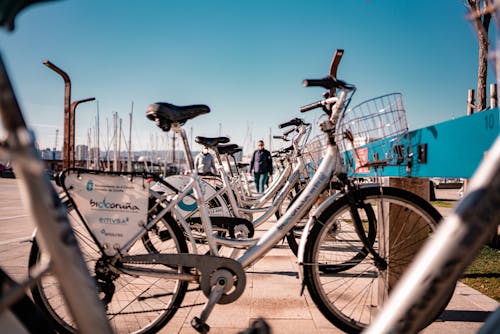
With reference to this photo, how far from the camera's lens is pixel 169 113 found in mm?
2045

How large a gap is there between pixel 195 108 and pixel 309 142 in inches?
71.5

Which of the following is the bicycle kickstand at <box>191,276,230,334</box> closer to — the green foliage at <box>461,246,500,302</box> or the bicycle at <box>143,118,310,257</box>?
the bicycle at <box>143,118,310,257</box>

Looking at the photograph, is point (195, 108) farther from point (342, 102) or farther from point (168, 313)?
point (168, 313)

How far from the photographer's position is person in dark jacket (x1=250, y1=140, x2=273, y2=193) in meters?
9.52

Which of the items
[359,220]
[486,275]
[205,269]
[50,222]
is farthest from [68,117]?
[486,275]

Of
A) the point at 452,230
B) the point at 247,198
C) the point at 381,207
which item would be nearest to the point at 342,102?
the point at 381,207

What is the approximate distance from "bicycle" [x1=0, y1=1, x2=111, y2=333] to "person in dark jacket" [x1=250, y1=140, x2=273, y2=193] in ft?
28.3

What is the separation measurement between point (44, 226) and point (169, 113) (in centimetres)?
131

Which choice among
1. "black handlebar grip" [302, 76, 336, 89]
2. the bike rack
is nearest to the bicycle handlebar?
"black handlebar grip" [302, 76, 336, 89]

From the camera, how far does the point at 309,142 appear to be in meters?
3.68

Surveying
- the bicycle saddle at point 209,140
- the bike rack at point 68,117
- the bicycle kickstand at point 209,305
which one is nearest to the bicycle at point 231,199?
the bicycle saddle at point 209,140

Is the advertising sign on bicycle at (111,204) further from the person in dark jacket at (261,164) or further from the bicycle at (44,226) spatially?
the person in dark jacket at (261,164)

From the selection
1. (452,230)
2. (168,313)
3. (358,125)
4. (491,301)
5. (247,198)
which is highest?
(358,125)

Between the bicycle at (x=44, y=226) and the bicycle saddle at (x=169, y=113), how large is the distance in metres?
1.18
